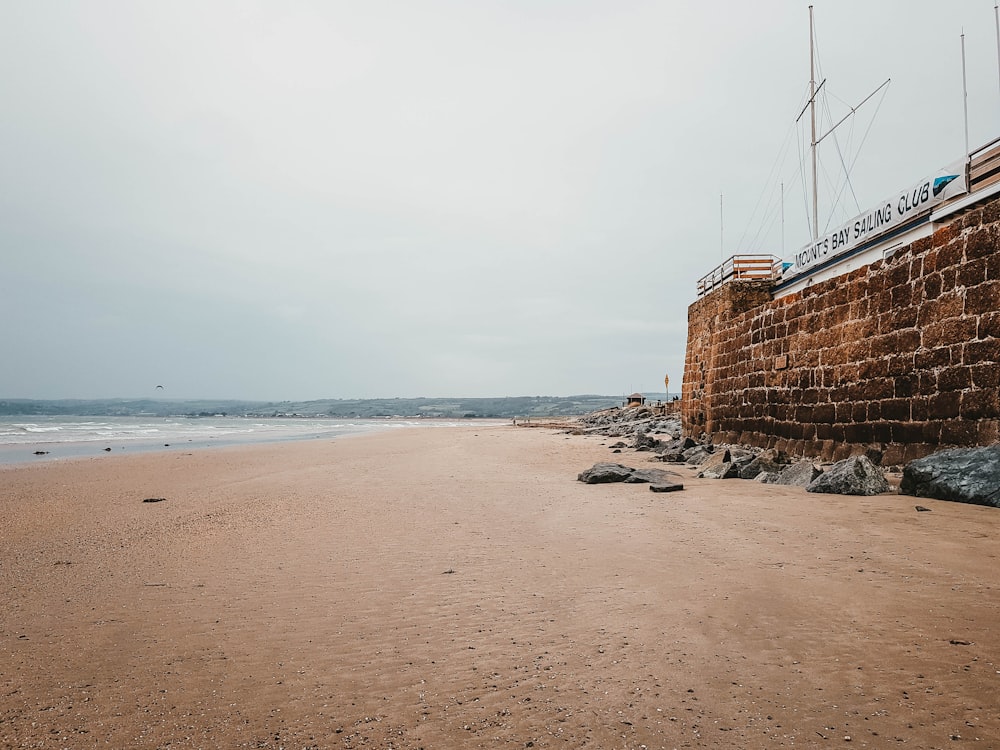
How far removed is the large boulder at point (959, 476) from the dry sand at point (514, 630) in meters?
0.31

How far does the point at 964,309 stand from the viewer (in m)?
7.35

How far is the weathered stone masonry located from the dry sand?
2338 mm

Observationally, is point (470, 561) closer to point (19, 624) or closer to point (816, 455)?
point (19, 624)

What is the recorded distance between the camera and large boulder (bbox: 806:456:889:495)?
7.00 m

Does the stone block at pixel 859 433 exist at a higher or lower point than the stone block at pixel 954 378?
lower

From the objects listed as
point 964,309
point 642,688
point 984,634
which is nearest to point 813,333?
point 964,309

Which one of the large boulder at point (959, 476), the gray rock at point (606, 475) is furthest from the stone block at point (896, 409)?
the gray rock at point (606, 475)

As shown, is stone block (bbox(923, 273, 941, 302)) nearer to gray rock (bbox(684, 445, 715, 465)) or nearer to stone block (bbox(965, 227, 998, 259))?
stone block (bbox(965, 227, 998, 259))

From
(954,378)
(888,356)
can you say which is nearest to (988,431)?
→ (954,378)

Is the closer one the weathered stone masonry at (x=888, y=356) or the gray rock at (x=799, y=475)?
the weathered stone masonry at (x=888, y=356)

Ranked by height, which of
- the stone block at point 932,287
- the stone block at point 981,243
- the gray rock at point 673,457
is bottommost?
the gray rock at point 673,457

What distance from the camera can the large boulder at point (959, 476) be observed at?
19.5 ft

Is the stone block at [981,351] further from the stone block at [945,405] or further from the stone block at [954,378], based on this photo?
the stone block at [945,405]

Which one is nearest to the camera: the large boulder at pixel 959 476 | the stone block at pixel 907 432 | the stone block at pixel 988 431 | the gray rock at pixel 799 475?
the large boulder at pixel 959 476
